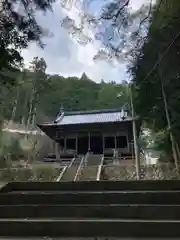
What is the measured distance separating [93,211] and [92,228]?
0.60m

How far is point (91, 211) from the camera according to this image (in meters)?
3.97

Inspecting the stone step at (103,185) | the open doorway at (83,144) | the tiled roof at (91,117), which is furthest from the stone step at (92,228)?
the open doorway at (83,144)

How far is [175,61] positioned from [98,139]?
1770cm

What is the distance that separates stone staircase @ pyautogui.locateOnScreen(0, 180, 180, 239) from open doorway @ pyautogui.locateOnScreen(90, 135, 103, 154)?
1743 centimetres

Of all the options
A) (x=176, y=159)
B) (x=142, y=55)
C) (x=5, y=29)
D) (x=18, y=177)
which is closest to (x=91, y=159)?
(x=18, y=177)

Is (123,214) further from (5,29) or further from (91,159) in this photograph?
(91,159)

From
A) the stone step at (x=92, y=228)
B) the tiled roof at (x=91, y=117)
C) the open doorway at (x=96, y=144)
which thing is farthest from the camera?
the open doorway at (x=96, y=144)

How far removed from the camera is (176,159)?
41.2ft

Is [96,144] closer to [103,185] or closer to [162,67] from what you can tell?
[162,67]

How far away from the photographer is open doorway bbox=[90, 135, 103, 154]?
2297 cm

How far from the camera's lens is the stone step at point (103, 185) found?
16.7 feet

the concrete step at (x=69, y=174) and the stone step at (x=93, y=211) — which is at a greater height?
the concrete step at (x=69, y=174)

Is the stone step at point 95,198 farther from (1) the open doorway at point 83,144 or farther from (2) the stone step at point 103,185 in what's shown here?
(1) the open doorway at point 83,144

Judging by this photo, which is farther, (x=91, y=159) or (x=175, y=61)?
(x=91, y=159)
